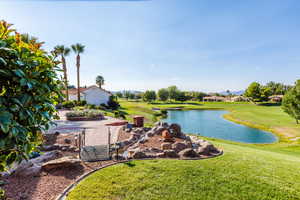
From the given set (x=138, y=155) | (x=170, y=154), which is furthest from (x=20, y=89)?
(x=170, y=154)

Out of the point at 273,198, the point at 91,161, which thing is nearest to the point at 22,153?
the point at 91,161

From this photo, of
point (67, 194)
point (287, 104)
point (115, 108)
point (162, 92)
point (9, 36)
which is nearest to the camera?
point (9, 36)

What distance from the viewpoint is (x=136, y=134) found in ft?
27.5

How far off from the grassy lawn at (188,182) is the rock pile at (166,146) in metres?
0.56

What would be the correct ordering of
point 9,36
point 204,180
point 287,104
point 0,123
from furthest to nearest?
point 287,104 < point 204,180 < point 9,36 < point 0,123

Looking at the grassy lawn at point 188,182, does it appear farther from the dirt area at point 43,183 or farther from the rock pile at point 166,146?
the rock pile at point 166,146

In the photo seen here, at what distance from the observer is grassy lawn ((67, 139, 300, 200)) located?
10.7 ft

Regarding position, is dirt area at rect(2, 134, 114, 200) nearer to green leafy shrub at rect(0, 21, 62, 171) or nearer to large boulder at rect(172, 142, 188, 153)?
green leafy shrub at rect(0, 21, 62, 171)

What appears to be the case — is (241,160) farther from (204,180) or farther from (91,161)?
(91,161)

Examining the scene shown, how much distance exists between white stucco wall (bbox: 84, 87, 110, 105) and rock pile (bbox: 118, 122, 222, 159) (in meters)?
23.1

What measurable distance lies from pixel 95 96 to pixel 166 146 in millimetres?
26730

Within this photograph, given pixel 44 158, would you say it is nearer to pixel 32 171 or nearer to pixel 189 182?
pixel 32 171

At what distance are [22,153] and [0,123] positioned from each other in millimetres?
582

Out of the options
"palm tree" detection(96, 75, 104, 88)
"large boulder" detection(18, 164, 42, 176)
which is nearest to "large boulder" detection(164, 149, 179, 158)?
"large boulder" detection(18, 164, 42, 176)
